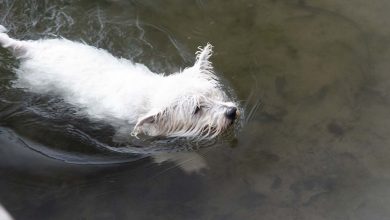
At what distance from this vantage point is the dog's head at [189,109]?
5332 millimetres

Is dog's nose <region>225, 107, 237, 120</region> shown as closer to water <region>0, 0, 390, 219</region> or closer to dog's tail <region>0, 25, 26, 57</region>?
water <region>0, 0, 390, 219</region>

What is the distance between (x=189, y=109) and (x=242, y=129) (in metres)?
0.94

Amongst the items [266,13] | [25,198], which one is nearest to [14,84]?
[25,198]

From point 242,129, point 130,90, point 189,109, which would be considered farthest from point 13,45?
point 242,129

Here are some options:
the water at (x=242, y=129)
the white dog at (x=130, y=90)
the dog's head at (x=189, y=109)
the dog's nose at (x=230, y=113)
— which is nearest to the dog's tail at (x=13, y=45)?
the white dog at (x=130, y=90)

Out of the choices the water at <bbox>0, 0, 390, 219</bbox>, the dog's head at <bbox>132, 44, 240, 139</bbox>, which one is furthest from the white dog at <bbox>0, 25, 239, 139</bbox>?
the water at <bbox>0, 0, 390, 219</bbox>

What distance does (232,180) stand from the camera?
564 centimetres

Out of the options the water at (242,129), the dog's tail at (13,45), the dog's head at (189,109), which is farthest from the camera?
the dog's tail at (13,45)

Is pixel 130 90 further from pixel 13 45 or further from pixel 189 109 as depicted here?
pixel 13 45

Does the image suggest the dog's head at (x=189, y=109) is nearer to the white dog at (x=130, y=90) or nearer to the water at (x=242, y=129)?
the white dog at (x=130, y=90)

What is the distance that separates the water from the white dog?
40 cm

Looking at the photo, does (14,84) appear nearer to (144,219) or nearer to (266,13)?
(144,219)

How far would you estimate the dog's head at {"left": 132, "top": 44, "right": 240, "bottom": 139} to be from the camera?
5.33 metres

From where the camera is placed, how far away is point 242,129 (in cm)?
602
